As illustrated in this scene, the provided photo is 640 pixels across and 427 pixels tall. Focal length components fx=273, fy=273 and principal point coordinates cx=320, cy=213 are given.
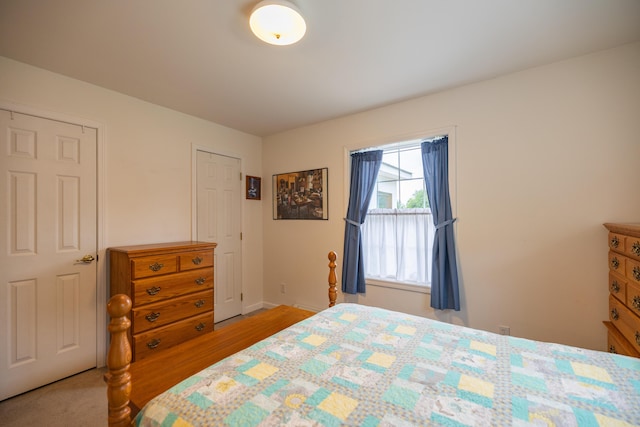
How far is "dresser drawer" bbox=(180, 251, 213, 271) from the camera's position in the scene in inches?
102

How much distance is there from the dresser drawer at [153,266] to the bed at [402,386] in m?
1.50

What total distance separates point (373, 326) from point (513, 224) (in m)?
1.65

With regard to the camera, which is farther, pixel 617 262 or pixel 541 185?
pixel 541 185

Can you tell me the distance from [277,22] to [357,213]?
2.04 metres

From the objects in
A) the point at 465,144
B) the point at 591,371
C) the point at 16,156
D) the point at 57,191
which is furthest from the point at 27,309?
the point at 465,144

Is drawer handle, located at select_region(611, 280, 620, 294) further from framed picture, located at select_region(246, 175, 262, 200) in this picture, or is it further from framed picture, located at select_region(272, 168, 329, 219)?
framed picture, located at select_region(246, 175, 262, 200)

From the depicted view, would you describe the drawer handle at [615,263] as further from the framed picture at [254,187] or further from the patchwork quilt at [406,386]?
the framed picture at [254,187]

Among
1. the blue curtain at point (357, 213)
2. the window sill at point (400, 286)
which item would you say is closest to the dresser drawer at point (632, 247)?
the window sill at point (400, 286)

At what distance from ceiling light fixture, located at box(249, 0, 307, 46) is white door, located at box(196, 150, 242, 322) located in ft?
6.68

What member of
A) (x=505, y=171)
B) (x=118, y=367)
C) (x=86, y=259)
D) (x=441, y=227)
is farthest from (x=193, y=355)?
(x=505, y=171)

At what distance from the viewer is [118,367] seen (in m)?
0.97

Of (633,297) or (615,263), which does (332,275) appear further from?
(615,263)

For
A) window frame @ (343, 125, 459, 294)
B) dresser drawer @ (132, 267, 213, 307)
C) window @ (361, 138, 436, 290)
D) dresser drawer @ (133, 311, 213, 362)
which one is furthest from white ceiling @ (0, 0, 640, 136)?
dresser drawer @ (133, 311, 213, 362)

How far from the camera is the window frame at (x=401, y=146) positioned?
2.62 m
